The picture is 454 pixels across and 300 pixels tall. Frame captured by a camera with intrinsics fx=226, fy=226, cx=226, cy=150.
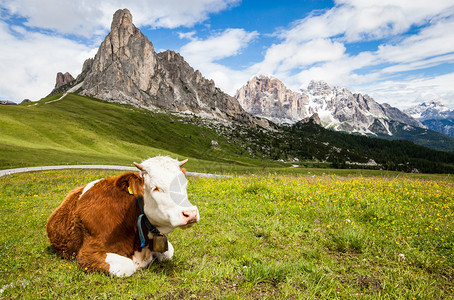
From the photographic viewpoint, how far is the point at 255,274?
16.0 feet

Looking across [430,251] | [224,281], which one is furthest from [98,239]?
[430,251]

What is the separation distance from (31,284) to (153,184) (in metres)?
3.26

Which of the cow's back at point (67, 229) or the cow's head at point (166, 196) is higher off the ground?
the cow's head at point (166, 196)

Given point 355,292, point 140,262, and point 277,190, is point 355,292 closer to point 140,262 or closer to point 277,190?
point 140,262

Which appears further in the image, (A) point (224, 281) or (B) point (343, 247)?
(B) point (343, 247)

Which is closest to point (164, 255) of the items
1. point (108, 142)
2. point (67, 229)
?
point (67, 229)

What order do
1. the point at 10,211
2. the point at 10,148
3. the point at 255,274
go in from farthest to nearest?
the point at 10,148, the point at 10,211, the point at 255,274

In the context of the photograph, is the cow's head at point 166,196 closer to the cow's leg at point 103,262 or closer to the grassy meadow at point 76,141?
the cow's leg at point 103,262

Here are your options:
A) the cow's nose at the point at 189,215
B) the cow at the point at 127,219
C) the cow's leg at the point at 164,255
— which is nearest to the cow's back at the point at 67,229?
the cow at the point at 127,219

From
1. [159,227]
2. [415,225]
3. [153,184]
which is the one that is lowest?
[415,225]

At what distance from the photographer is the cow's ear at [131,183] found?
201 inches

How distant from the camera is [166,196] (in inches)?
179

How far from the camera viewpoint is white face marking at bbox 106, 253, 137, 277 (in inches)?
189

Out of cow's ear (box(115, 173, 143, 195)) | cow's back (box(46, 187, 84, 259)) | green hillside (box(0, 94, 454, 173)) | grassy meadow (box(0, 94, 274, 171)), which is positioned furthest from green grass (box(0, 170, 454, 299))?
grassy meadow (box(0, 94, 274, 171))
